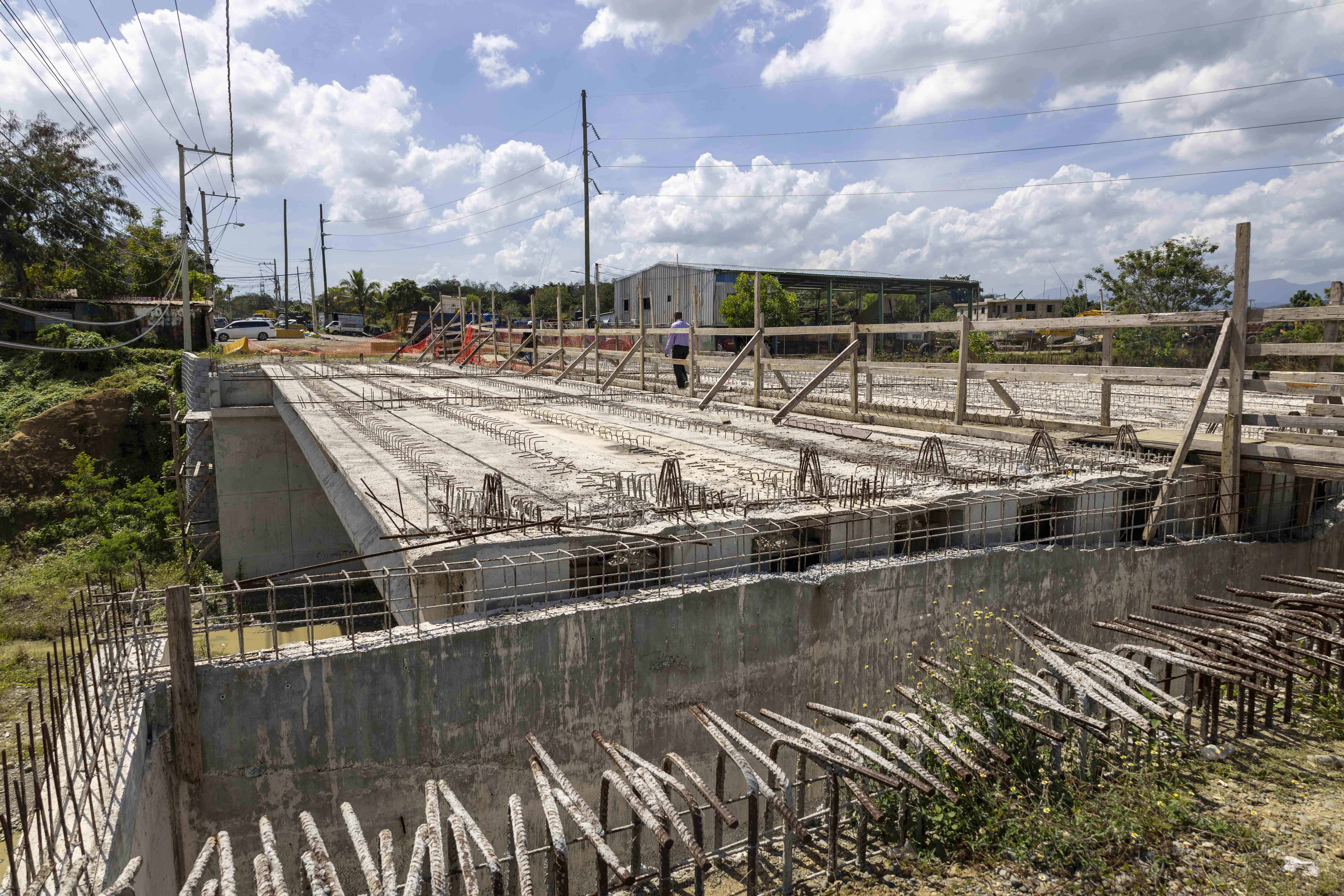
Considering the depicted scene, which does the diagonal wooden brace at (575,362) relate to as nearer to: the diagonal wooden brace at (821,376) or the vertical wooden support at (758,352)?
the vertical wooden support at (758,352)

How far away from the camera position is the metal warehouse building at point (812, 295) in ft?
142

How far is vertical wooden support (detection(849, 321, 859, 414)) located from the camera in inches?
461

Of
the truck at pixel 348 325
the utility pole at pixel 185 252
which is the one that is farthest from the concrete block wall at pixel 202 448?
the truck at pixel 348 325

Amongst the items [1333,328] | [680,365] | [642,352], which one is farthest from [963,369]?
[642,352]

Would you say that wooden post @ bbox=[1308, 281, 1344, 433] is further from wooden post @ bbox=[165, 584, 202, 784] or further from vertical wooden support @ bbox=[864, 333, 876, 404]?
wooden post @ bbox=[165, 584, 202, 784]

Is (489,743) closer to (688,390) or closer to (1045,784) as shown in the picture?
(1045,784)

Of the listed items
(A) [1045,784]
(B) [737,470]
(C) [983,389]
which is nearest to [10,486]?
(B) [737,470]

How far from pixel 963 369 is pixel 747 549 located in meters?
5.48

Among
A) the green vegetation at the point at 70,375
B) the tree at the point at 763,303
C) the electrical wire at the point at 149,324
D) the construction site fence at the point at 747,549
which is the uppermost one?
the tree at the point at 763,303

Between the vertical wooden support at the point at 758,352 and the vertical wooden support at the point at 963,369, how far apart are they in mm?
3413

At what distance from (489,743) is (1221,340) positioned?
304 inches

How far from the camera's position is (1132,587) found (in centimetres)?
780

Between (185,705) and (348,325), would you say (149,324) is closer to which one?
(348,325)

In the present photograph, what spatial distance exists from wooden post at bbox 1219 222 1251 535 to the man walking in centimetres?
942
